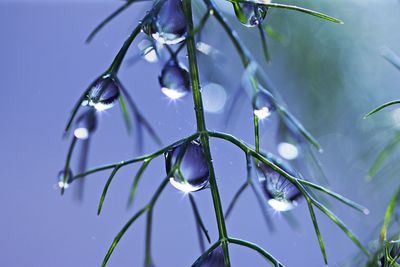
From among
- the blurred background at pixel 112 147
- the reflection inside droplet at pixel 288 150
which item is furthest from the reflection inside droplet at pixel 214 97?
the blurred background at pixel 112 147

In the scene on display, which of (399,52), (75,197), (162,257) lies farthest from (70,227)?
(75,197)

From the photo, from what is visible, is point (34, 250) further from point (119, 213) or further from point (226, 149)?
point (226, 149)

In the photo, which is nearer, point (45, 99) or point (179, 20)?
point (179, 20)

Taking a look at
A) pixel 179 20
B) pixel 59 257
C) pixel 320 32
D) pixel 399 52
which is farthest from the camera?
pixel 59 257

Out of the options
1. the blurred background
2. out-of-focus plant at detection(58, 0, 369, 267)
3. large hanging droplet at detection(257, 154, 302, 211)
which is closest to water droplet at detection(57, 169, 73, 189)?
out-of-focus plant at detection(58, 0, 369, 267)

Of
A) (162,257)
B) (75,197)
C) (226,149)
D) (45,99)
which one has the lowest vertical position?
(162,257)

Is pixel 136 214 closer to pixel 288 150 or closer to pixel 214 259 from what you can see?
pixel 214 259

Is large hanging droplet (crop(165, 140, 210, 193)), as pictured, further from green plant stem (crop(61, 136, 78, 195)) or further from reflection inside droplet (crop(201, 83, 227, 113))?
reflection inside droplet (crop(201, 83, 227, 113))
